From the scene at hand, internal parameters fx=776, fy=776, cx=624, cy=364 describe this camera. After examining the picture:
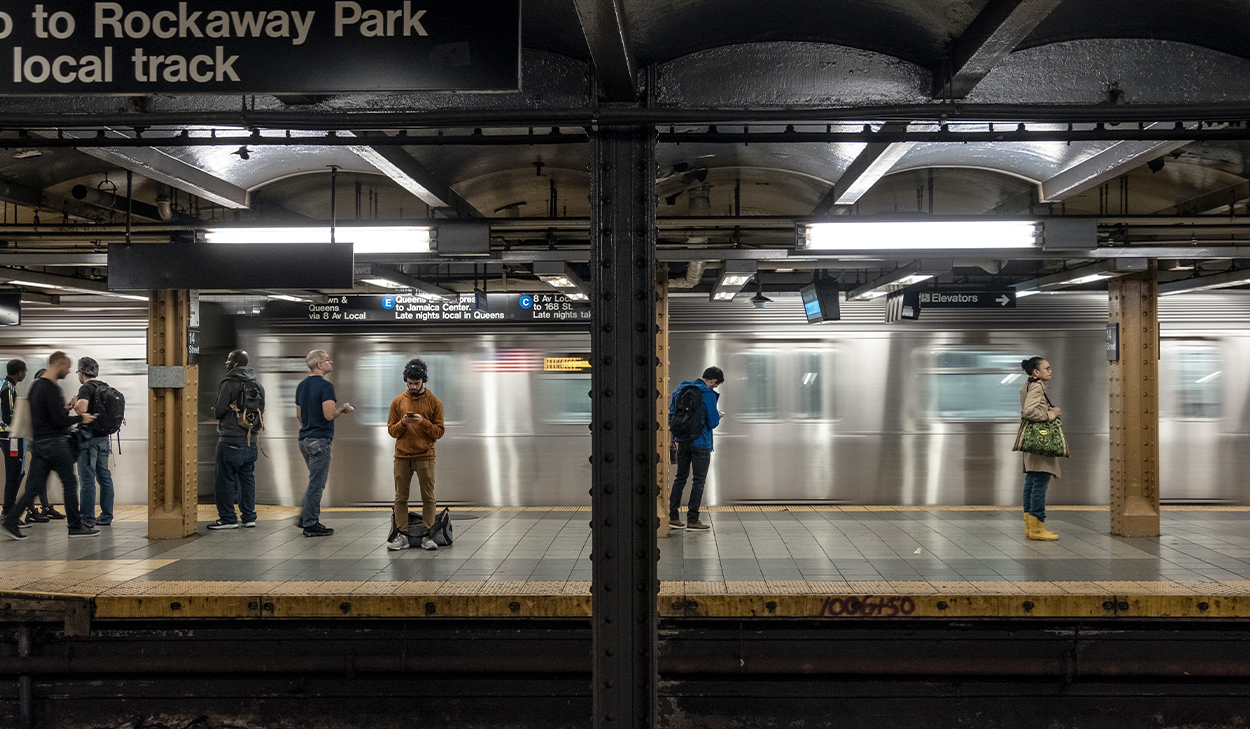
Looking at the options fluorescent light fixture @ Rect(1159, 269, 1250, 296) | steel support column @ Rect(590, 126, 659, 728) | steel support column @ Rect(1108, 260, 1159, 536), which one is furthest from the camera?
fluorescent light fixture @ Rect(1159, 269, 1250, 296)

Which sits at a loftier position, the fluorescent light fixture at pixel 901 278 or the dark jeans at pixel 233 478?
the fluorescent light fixture at pixel 901 278

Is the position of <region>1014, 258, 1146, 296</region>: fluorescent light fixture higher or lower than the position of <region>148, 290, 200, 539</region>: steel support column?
higher

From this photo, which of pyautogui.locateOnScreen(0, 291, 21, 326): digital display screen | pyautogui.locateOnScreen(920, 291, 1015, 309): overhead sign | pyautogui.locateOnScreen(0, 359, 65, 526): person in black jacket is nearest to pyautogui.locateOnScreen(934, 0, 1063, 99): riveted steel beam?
pyautogui.locateOnScreen(920, 291, 1015, 309): overhead sign

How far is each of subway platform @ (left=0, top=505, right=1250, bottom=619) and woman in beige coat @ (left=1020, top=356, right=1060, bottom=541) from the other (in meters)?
0.18

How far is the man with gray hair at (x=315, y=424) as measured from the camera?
22.1 feet

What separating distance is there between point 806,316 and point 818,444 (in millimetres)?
1442

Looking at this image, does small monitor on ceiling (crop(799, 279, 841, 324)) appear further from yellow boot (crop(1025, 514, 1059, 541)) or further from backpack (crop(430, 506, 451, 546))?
backpack (crop(430, 506, 451, 546))

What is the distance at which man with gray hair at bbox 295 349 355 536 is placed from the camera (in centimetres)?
674

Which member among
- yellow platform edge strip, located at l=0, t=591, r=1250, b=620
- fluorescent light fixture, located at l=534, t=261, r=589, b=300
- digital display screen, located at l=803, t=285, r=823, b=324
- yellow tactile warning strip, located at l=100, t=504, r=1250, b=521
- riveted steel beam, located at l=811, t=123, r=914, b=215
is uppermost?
riveted steel beam, located at l=811, t=123, r=914, b=215

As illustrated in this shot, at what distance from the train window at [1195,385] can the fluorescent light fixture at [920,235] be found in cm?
499

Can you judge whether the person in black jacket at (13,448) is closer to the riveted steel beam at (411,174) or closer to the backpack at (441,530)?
the backpack at (441,530)

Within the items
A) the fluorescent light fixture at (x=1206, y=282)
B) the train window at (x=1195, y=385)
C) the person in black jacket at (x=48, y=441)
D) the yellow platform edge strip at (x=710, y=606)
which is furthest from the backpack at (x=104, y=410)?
the train window at (x=1195, y=385)

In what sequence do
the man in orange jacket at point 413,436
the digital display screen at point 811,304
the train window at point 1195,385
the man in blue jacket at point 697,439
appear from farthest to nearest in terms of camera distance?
the train window at point 1195,385 → the digital display screen at point 811,304 → the man in blue jacket at point 697,439 → the man in orange jacket at point 413,436

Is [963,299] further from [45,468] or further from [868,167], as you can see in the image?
[45,468]
